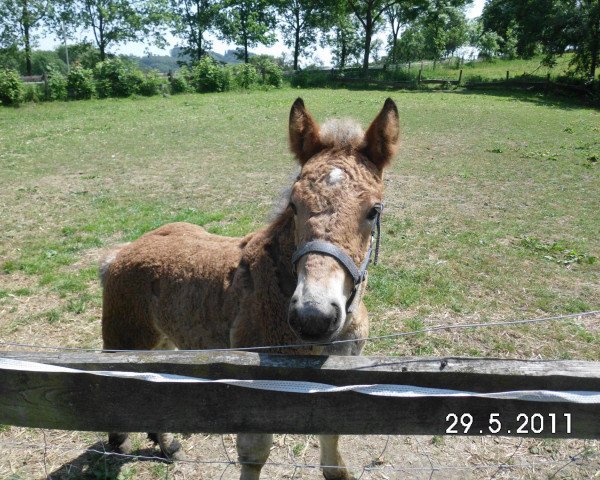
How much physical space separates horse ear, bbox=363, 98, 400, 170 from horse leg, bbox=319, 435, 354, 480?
6.81 ft

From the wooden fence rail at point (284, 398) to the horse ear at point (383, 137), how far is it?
148 centimetres

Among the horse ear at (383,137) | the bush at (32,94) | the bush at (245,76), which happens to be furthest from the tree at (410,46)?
the horse ear at (383,137)

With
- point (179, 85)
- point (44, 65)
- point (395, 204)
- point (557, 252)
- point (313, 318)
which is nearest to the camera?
point (313, 318)

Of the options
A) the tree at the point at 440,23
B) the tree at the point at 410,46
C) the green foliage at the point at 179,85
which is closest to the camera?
the green foliage at the point at 179,85

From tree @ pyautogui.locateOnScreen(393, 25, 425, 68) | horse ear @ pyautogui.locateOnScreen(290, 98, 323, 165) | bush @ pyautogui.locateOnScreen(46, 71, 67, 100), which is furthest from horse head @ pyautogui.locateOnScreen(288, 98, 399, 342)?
tree @ pyautogui.locateOnScreen(393, 25, 425, 68)

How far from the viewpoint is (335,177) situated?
2.45 meters

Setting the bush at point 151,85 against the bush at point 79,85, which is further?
the bush at point 151,85

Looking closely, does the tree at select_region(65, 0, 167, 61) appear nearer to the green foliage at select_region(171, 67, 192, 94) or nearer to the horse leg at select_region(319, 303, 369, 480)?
the green foliage at select_region(171, 67, 192, 94)

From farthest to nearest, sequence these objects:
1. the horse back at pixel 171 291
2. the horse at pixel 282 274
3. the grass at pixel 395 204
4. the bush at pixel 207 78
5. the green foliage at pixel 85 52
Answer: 1. the green foliage at pixel 85 52
2. the bush at pixel 207 78
3. the grass at pixel 395 204
4. the horse back at pixel 171 291
5. the horse at pixel 282 274

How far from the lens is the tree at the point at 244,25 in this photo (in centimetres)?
5456

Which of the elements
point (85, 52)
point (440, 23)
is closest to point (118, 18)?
point (85, 52)

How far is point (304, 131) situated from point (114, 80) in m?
33.8

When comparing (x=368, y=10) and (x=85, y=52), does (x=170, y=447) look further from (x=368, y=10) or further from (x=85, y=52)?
(x=85, y=52)

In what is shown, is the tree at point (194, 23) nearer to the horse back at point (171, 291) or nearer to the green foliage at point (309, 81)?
the green foliage at point (309, 81)
